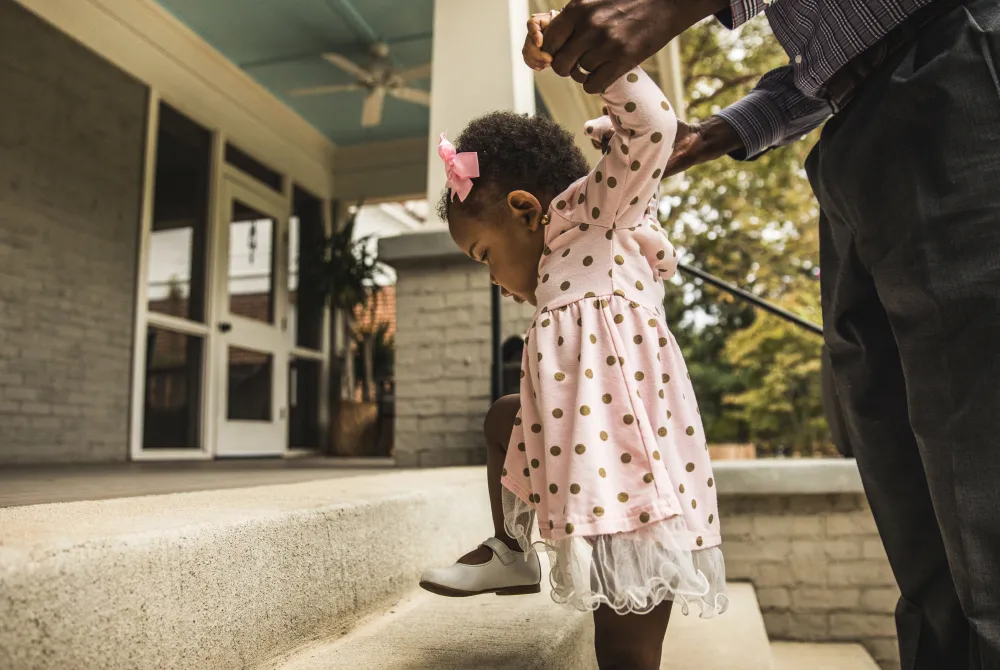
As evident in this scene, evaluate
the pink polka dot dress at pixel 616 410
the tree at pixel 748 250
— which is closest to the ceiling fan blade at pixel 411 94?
the tree at pixel 748 250

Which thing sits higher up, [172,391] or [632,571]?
[172,391]

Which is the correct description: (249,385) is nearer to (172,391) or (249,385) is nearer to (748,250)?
(172,391)

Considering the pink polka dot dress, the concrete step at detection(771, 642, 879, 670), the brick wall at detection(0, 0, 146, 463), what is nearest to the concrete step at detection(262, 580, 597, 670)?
the pink polka dot dress

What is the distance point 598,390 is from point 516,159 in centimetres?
43

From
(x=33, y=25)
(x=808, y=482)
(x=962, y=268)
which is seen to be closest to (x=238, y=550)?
(x=962, y=268)

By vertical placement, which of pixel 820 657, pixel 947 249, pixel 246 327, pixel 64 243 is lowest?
pixel 820 657

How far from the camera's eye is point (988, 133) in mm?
781

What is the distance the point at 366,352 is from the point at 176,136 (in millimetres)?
2539

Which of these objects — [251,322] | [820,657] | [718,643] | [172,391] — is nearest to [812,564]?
[820,657]

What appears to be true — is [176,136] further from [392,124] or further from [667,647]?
[667,647]

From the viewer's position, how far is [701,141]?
1213 mm

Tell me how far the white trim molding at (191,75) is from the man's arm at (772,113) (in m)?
4.92

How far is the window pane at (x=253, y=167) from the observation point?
658cm

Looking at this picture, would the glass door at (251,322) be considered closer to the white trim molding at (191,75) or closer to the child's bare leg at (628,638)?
the white trim molding at (191,75)
